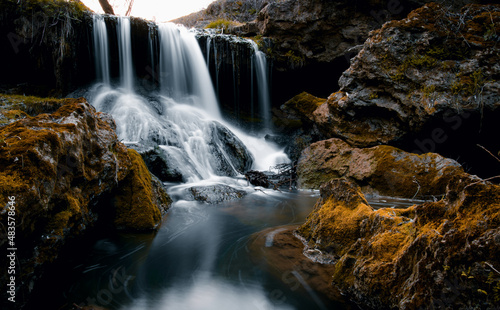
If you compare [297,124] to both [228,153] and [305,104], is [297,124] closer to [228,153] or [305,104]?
[305,104]

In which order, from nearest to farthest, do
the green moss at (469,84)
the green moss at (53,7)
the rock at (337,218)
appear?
the rock at (337,218)
the green moss at (469,84)
the green moss at (53,7)

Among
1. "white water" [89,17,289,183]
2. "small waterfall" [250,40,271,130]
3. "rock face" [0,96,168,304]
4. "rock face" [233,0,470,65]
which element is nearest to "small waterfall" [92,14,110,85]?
"white water" [89,17,289,183]

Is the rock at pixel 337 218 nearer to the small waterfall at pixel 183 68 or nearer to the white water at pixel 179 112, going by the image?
the white water at pixel 179 112

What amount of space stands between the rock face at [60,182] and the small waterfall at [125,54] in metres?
9.93

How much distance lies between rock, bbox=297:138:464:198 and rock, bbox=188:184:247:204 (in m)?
2.56

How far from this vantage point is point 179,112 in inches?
478

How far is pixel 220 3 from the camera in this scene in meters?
22.9

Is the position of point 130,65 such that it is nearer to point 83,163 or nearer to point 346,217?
point 83,163

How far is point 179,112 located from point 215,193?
6552 mm

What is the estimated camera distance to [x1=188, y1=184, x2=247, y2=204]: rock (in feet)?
21.4

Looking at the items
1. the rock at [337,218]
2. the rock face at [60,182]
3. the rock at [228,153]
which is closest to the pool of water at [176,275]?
the rock face at [60,182]

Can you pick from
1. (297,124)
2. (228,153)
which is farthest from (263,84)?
(228,153)

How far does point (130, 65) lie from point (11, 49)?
14.5 ft

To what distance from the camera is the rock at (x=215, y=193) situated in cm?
651
